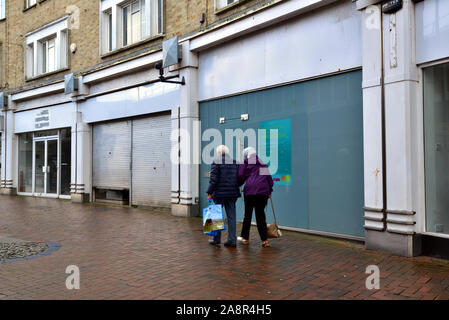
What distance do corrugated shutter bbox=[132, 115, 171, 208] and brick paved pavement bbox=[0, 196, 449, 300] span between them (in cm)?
→ 336

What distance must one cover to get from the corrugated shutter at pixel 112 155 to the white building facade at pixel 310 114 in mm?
60

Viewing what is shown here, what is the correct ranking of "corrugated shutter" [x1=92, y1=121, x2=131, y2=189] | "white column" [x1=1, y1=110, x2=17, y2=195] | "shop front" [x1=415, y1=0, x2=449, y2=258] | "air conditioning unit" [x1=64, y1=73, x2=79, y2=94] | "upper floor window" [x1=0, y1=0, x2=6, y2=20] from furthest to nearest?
1. "upper floor window" [x1=0, y1=0, x2=6, y2=20]
2. "white column" [x1=1, y1=110, x2=17, y2=195]
3. "air conditioning unit" [x1=64, y1=73, x2=79, y2=94]
4. "corrugated shutter" [x1=92, y1=121, x2=131, y2=189]
5. "shop front" [x1=415, y1=0, x2=449, y2=258]

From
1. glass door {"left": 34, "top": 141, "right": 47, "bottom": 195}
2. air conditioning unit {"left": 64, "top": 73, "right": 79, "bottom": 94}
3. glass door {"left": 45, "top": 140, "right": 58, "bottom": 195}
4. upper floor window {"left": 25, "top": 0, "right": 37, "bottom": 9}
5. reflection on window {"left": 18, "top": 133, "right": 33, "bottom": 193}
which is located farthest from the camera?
reflection on window {"left": 18, "top": 133, "right": 33, "bottom": 193}

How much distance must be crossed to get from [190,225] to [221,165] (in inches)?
110

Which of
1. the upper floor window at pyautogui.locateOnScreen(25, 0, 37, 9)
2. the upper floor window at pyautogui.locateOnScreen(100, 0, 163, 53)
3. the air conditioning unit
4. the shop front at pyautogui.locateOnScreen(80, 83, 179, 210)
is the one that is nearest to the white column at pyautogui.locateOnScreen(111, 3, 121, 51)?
the upper floor window at pyautogui.locateOnScreen(100, 0, 163, 53)

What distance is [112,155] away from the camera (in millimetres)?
13945

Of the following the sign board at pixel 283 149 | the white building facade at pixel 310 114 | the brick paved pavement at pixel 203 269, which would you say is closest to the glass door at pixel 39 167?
the white building facade at pixel 310 114

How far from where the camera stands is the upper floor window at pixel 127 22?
40.1ft

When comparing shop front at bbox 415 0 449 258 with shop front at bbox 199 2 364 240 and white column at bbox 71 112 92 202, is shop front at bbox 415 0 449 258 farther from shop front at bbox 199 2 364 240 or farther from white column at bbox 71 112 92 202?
white column at bbox 71 112 92 202

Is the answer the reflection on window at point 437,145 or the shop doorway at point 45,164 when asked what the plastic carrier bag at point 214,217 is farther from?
the shop doorway at point 45,164

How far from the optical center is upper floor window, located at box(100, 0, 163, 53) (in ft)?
40.1

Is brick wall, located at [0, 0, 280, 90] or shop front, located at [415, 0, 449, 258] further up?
brick wall, located at [0, 0, 280, 90]

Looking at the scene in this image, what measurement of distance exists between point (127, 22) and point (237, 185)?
871 centimetres

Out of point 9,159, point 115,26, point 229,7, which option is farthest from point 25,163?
point 229,7
